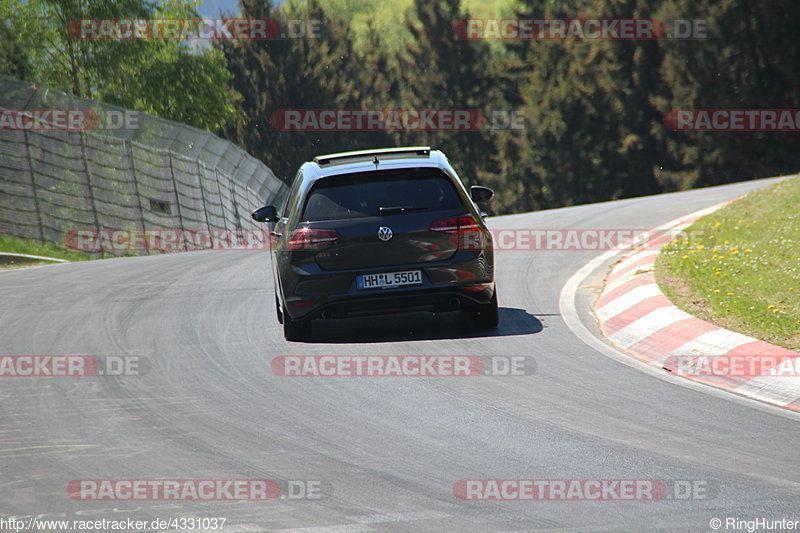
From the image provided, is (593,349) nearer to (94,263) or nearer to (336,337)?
(336,337)

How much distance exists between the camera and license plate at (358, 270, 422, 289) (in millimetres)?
9750

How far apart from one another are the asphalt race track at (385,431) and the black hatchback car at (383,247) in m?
0.39

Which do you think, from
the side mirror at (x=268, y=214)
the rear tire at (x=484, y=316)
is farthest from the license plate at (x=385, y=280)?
the side mirror at (x=268, y=214)

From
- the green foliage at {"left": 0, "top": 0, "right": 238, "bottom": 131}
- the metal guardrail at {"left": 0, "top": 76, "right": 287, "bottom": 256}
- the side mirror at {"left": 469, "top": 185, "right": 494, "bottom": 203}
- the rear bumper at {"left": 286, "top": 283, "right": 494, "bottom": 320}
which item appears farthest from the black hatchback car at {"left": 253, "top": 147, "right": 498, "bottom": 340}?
the green foliage at {"left": 0, "top": 0, "right": 238, "bottom": 131}

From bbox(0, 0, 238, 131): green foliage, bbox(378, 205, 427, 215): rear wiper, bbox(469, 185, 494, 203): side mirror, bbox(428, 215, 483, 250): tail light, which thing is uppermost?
bbox(0, 0, 238, 131): green foliage

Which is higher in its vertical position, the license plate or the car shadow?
the license plate

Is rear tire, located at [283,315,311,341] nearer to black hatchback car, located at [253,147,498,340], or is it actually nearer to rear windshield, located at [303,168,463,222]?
black hatchback car, located at [253,147,498,340]

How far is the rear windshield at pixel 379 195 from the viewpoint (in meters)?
9.95

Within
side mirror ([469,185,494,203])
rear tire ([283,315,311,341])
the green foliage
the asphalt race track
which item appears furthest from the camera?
the green foliage

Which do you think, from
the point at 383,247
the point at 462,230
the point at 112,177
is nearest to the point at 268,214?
the point at 383,247

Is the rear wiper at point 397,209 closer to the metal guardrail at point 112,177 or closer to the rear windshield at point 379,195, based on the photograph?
the rear windshield at point 379,195

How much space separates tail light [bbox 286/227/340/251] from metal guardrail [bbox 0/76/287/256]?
1696cm

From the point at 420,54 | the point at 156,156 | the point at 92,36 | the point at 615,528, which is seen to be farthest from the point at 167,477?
the point at 420,54

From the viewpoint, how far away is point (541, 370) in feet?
27.8
